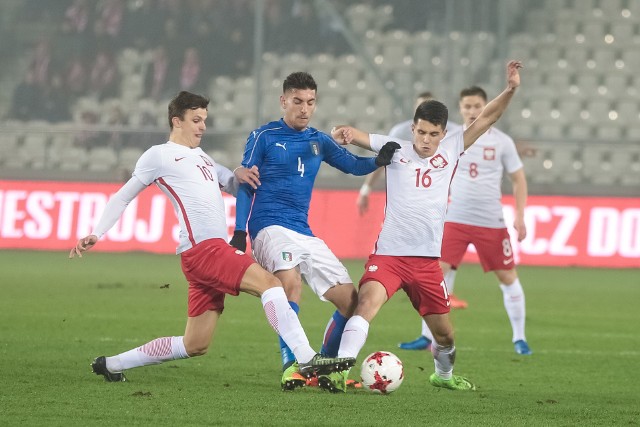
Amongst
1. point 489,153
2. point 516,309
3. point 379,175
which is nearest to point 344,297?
point 516,309

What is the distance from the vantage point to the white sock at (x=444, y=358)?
667 centimetres

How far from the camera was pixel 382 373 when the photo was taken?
627 centimetres

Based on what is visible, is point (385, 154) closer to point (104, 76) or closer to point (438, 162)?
point (438, 162)

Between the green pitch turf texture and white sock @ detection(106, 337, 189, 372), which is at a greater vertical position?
white sock @ detection(106, 337, 189, 372)

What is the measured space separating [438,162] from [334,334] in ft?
3.80

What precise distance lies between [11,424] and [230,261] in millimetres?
1511

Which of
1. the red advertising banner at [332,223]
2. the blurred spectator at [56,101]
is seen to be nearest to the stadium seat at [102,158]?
the red advertising banner at [332,223]

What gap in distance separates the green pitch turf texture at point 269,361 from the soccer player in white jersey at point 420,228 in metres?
A: 0.43

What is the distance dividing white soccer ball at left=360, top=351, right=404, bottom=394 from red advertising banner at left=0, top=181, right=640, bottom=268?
9.52 m

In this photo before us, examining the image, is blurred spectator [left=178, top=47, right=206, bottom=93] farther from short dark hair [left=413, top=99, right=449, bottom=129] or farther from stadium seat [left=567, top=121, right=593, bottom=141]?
short dark hair [left=413, top=99, right=449, bottom=129]

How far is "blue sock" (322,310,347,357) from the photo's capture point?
667 cm

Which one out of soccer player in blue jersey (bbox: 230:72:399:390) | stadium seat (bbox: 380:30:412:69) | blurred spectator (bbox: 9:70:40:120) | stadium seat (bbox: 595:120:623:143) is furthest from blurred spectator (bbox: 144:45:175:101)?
soccer player in blue jersey (bbox: 230:72:399:390)

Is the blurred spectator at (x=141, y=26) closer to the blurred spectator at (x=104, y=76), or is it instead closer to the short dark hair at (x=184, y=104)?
the blurred spectator at (x=104, y=76)

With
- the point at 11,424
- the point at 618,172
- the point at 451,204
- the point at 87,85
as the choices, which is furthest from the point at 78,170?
the point at 11,424
